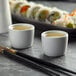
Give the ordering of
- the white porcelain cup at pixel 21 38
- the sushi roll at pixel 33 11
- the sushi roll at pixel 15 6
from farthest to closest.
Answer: the sushi roll at pixel 15 6 < the sushi roll at pixel 33 11 < the white porcelain cup at pixel 21 38

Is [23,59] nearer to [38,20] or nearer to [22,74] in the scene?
[22,74]

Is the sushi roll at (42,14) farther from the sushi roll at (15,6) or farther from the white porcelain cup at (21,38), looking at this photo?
the white porcelain cup at (21,38)

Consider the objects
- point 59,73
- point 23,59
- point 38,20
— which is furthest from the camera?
point 38,20

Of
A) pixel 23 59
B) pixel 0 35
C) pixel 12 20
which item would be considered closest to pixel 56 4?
pixel 12 20

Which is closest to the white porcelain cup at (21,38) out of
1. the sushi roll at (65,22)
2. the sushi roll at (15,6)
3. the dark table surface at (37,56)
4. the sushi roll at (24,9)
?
the dark table surface at (37,56)

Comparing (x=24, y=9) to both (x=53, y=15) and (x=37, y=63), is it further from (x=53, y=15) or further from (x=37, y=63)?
(x=37, y=63)

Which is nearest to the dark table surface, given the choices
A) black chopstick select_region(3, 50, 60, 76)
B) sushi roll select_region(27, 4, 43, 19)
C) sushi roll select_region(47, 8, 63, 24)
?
black chopstick select_region(3, 50, 60, 76)

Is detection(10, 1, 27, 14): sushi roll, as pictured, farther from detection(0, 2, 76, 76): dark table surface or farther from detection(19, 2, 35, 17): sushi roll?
detection(0, 2, 76, 76): dark table surface

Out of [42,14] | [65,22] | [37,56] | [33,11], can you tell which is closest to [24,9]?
[33,11]

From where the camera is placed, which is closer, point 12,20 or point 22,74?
point 22,74
